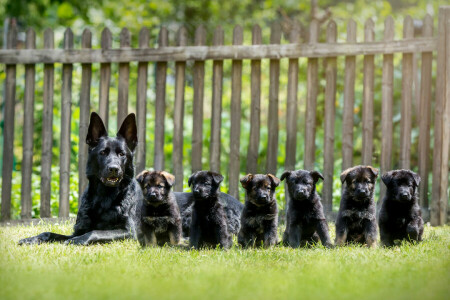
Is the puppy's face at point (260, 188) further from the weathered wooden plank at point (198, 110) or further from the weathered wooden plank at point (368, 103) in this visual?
the weathered wooden plank at point (368, 103)

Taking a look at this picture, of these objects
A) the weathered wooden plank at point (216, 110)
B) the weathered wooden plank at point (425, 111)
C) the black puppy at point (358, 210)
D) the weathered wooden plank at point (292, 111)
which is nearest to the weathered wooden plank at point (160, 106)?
the weathered wooden plank at point (216, 110)

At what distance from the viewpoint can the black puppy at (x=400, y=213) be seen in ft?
17.4

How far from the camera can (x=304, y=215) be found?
216 inches

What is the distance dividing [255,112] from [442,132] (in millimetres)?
2167

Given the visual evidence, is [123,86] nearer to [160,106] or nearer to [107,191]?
[160,106]

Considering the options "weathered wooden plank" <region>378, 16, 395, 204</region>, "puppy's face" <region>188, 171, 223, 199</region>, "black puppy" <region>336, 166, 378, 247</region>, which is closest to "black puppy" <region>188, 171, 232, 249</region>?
"puppy's face" <region>188, 171, 223, 199</region>

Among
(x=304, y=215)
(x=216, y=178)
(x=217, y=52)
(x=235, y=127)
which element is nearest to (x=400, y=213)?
(x=304, y=215)

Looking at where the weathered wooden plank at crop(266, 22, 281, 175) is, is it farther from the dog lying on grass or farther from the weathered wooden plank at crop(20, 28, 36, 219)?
the weathered wooden plank at crop(20, 28, 36, 219)

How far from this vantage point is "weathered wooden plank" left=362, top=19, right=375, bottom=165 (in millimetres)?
6910

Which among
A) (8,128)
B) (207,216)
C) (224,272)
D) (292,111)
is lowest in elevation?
(224,272)

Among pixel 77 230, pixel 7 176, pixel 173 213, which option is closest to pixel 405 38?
pixel 173 213

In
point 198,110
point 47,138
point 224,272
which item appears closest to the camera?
point 224,272

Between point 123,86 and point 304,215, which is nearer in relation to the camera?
point 304,215

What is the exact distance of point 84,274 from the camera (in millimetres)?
3850
